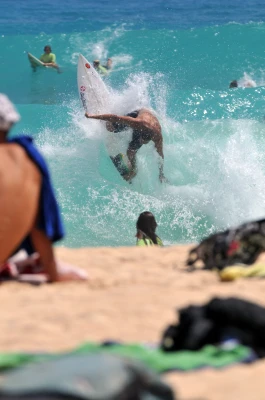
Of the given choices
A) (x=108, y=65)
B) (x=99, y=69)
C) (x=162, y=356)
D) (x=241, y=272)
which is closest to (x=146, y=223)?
(x=241, y=272)

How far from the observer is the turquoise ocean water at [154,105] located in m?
10.9

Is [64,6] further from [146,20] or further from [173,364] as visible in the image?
[173,364]

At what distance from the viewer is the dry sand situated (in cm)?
334

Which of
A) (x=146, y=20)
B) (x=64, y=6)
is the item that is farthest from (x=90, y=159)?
(x=64, y=6)

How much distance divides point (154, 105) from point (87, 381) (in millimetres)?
13446

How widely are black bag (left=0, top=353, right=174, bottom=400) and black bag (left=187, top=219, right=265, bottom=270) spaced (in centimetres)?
244

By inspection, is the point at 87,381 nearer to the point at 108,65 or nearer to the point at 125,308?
the point at 125,308

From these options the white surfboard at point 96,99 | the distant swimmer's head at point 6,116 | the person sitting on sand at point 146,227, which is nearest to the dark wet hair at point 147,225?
the person sitting on sand at point 146,227

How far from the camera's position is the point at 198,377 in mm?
3373

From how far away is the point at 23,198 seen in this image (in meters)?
4.84

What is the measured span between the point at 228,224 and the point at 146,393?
303 inches

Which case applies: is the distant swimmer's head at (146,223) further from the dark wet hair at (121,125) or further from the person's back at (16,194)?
the dark wet hair at (121,125)

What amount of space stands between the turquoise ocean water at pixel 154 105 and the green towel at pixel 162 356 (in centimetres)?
647

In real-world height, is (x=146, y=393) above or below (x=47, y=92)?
above
